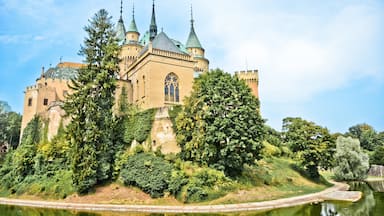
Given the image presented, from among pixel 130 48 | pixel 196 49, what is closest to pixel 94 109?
pixel 130 48

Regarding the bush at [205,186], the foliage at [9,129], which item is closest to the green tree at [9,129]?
the foliage at [9,129]

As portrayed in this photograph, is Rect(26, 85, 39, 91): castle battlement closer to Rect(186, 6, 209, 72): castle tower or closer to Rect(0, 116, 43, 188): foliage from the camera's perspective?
Rect(0, 116, 43, 188): foliage

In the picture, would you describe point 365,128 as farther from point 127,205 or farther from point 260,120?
point 127,205

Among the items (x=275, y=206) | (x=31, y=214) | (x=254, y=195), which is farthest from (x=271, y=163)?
(x=31, y=214)

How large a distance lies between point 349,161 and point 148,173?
24.1 meters

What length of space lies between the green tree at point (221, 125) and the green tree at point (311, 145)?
8096 millimetres

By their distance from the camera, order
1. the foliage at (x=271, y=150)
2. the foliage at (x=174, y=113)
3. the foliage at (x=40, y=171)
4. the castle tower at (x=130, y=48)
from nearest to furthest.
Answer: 1. the foliage at (x=40, y=171)
2. the foliage at (x=174, y=113)
3. the foliage at (x=271, y=150)
4. the castle tower at (x=130, y=48)

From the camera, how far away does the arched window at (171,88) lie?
32094 mm

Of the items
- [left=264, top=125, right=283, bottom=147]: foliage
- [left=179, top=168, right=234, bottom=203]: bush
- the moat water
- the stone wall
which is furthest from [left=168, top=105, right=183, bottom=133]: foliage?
[left=264, top=125, right=283, bottom=147]: foliage

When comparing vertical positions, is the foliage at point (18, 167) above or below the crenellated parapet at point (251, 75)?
below

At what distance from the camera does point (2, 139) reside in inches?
1802

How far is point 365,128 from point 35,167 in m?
71.0

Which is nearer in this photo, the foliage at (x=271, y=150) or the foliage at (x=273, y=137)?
the foliage at (x=271, y=150)

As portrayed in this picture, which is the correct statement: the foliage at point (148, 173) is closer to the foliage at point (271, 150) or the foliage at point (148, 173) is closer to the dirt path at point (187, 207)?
the dirt path at point (187, 207)
